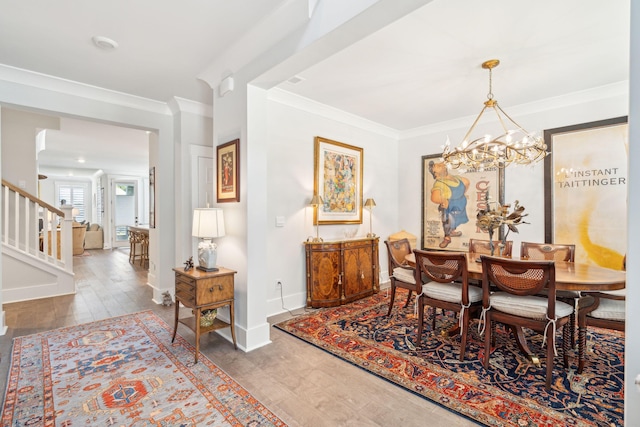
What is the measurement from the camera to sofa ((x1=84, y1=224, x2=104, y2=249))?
991 cm

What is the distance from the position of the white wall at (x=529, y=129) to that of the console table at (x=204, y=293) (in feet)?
11.9

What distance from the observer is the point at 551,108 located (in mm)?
4098

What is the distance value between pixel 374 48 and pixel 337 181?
2.07 meters

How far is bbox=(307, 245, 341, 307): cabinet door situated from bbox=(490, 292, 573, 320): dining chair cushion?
6.48ft

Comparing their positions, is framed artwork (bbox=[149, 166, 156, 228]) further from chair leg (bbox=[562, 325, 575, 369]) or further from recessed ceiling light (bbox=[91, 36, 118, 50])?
chair leg (bbox=[562, 325, 575, 369])

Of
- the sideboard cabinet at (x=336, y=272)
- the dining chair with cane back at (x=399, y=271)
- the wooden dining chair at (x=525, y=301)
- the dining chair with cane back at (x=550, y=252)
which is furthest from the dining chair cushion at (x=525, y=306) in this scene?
the sideboard cabinet at (x=336, y=272)

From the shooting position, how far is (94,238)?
10.0 m

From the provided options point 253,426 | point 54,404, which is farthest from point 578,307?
point 54,404

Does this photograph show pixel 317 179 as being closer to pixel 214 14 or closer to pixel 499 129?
pixel 214 14

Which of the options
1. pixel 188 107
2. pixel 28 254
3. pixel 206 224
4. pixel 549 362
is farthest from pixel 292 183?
pixel 28 254

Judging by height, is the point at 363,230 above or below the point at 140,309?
above

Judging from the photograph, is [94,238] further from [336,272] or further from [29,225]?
[336,272]

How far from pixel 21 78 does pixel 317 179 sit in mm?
3324

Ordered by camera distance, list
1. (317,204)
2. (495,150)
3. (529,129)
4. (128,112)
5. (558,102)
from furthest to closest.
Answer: (529,129) → (317,204) → (558,102) → (128,112) → (495,150)
